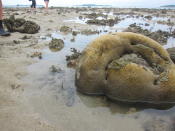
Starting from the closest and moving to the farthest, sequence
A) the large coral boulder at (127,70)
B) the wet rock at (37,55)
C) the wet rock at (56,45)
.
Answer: the large coral boulder at (127,70) → the wet rock at (37,55) → the wet rock at (56,45)

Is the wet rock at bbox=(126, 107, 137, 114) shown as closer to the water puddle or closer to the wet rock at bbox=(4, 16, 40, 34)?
the water puddle

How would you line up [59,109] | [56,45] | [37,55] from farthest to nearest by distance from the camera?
[56,45] → [37,55] → [59,109]

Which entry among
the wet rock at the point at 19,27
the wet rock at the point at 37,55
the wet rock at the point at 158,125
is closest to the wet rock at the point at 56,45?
the wet rock at the point at 37,55

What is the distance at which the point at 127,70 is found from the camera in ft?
13.3

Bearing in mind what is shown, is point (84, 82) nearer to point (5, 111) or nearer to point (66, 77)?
point (66, 77)

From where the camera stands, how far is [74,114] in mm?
3590

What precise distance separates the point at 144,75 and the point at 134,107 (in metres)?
0.61

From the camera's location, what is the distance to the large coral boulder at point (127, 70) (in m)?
4.02

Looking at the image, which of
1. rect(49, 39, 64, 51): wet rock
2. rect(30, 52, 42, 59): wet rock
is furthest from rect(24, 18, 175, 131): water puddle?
rect(49, 39, 64, 51): wet rock

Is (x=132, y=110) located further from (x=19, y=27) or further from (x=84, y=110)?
(x=19, y=27)

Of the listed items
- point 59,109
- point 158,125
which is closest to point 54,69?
point 59,109

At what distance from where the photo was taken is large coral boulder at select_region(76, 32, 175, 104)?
4016 millimetres

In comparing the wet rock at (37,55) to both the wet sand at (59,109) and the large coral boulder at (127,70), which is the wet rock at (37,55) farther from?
the large coral boulder at (127,70)

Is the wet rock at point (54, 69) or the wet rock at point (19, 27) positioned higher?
the wet rock at point (19, 27)
